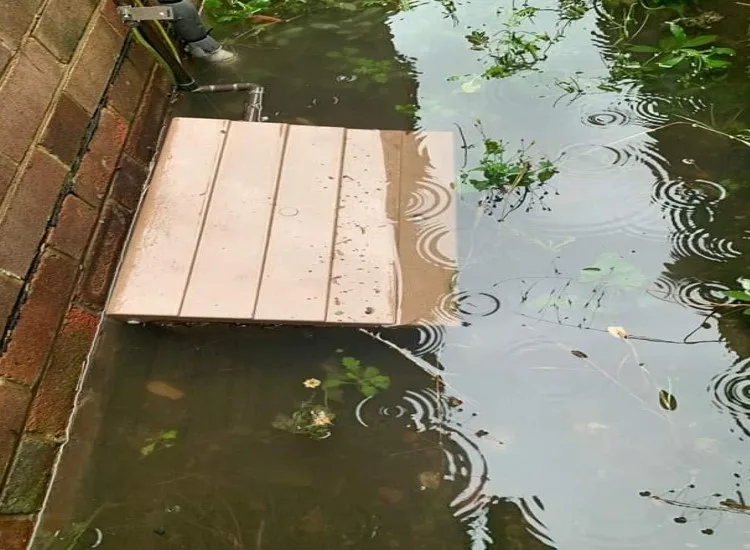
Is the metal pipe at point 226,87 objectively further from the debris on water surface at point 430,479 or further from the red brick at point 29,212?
the debris on water surface at point 430,479

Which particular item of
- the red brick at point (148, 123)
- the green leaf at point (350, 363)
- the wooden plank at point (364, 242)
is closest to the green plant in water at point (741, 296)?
the wooden plank at point (364, 242)

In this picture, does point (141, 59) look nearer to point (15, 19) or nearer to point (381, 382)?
point (15, 19)

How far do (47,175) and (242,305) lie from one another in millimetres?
674

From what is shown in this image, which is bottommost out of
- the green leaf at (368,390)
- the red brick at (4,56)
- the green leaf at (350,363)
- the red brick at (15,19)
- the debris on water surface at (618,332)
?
the green leaf at (368,390)

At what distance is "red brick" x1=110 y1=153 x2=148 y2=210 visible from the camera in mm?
2234

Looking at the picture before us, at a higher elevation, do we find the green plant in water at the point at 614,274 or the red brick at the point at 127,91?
the red brick at the point at 127,91

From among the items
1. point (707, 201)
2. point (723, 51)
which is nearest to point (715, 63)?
point (723, 51)

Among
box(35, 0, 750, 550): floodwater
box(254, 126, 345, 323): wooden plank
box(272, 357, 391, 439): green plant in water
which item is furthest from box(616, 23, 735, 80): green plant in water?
box(272, 357, 391, 439): green plant in water

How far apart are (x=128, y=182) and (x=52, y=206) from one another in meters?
0.40

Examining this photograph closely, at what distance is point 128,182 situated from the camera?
2295 millimetres

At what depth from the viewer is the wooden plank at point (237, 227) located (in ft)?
6.15

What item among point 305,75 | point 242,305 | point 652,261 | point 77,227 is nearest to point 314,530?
point 242,305

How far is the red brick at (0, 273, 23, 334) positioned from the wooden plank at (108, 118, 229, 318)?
0.78ft

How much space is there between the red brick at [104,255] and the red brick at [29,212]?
20 centimetres
